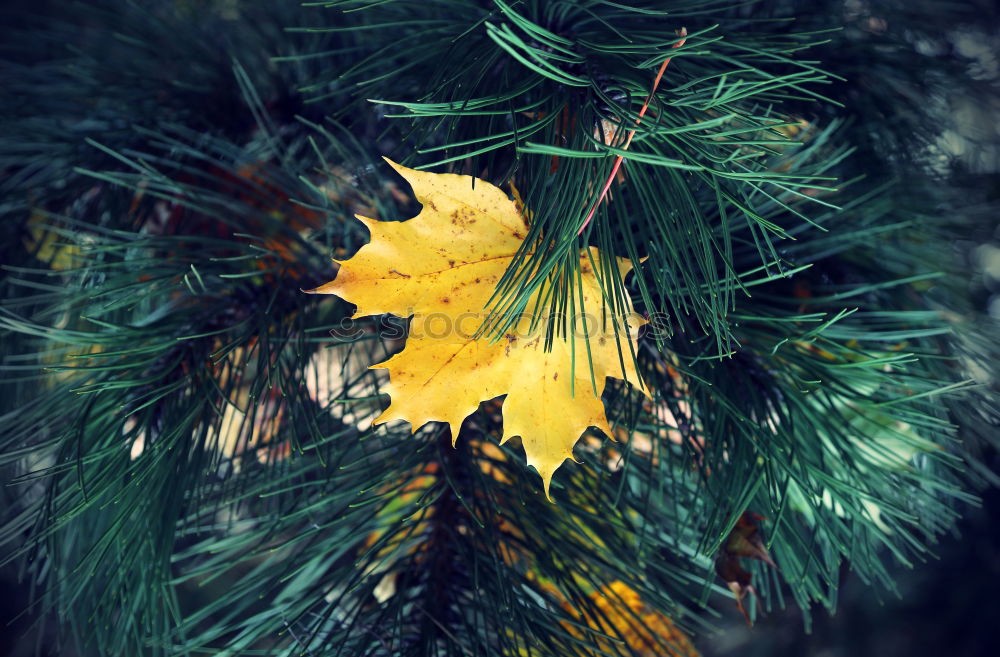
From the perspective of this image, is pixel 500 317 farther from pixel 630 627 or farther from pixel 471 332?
pixel 630 627

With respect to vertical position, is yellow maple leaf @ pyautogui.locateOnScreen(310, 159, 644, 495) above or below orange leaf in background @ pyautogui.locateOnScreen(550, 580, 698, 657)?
above

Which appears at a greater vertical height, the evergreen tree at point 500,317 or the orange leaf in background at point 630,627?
the evergreen tree at point 500,317

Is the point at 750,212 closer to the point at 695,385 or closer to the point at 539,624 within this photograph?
the point at 695,385

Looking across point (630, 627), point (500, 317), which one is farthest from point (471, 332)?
point (630, 627)

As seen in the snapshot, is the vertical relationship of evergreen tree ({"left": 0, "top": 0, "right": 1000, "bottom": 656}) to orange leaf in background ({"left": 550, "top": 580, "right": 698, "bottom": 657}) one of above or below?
above
